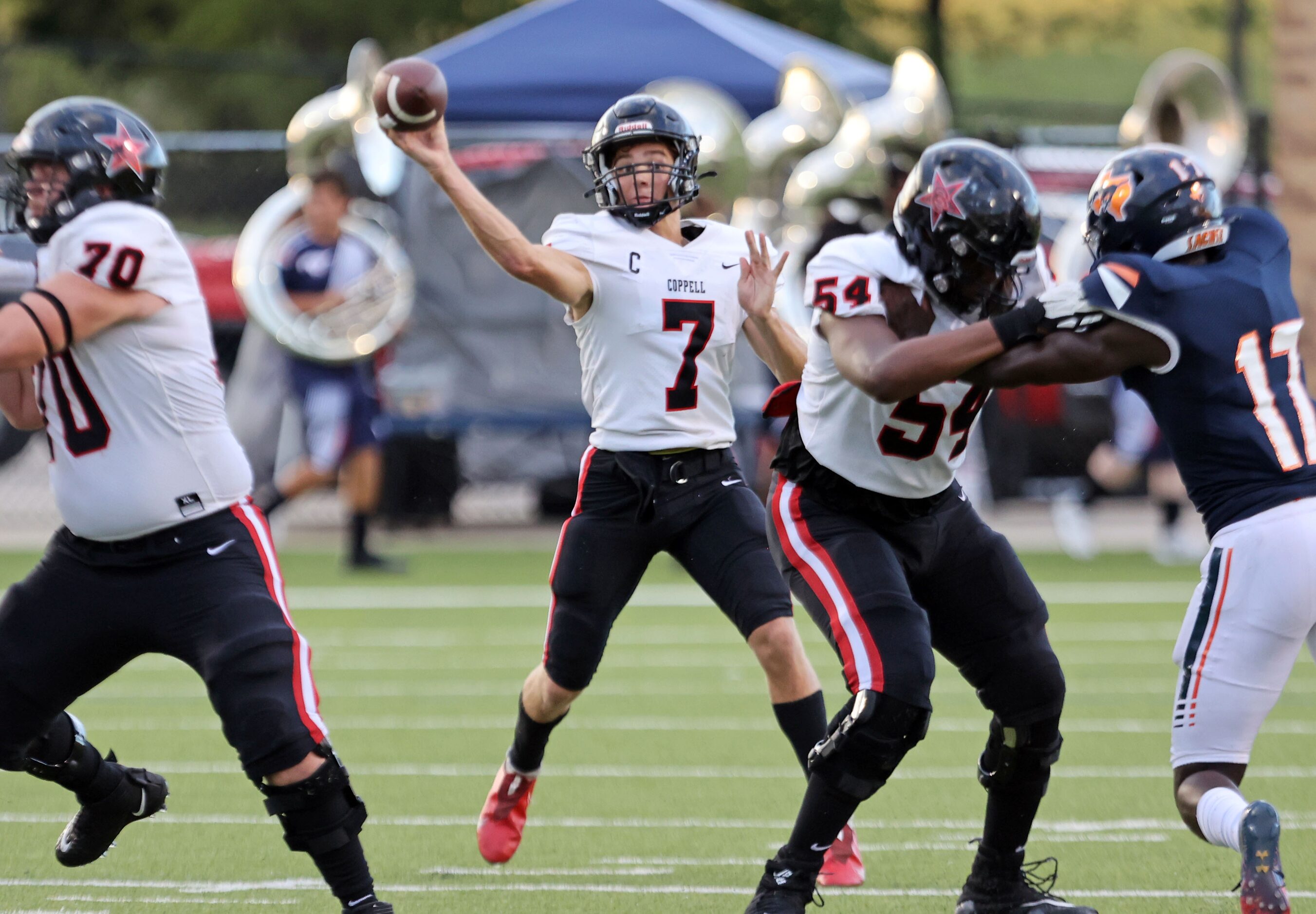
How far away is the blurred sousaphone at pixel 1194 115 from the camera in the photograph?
39.6 feet

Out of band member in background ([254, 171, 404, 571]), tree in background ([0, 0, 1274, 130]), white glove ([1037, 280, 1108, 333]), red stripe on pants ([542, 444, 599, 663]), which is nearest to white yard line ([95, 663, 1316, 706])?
red stripe on pants ([542, 444, 599, 663])

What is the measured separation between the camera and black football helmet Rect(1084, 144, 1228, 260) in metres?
3.70

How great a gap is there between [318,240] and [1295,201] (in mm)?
6727

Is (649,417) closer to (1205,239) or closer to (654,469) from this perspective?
(654,469)

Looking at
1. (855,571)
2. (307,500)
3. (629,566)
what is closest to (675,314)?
(629,566)

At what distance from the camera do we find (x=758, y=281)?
4648 millimetres

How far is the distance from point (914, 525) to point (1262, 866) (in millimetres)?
1067

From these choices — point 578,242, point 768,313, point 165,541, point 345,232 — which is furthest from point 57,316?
point 345,232

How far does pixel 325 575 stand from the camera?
10656 millimetres

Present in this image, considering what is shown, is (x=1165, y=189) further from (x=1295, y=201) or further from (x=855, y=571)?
(x=1295, y=201)

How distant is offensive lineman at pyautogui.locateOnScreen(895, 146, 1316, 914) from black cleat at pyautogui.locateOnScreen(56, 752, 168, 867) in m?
2.23

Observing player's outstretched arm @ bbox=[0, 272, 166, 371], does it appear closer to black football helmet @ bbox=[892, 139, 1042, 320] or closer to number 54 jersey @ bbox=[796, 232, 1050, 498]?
number 54 jersey @ bbox=[796, 232, 1050, 498]

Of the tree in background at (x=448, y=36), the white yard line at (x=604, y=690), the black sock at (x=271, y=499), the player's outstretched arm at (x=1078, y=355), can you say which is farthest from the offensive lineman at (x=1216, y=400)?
the tree in background at (x=448, y=36)

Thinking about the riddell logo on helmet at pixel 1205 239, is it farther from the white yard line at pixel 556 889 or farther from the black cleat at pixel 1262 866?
the white yard line at pixel 556 889
